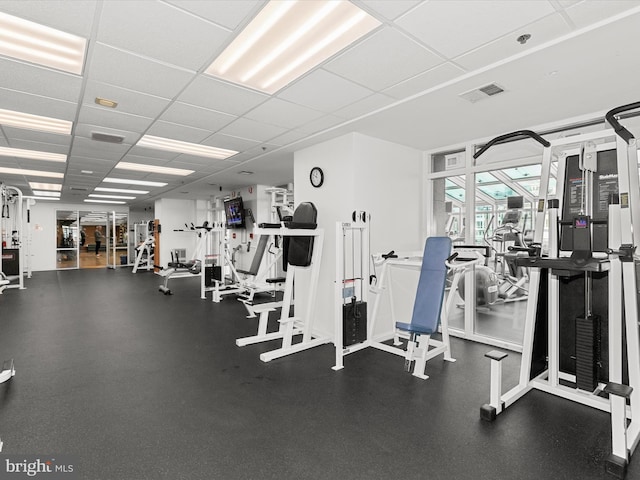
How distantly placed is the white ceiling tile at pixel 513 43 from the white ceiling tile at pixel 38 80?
125 inches

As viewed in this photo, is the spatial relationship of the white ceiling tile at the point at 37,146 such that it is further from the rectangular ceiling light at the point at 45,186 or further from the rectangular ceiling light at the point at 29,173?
the rectangular ceiling light at the point at 45,186

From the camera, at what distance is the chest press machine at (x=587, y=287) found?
2.30m

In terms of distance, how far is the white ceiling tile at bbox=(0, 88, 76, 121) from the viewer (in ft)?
10.4

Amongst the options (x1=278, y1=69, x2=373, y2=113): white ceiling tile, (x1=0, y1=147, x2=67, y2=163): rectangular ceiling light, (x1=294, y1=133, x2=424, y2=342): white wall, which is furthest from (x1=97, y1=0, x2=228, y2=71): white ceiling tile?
(x1=0, y1=147, x2=67, y2=163): rectangular ceiling light

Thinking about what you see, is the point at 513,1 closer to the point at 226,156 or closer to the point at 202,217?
the point at 226,156

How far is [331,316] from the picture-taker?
440 cm

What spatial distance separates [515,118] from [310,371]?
349cm

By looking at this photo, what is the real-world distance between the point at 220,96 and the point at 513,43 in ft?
7.96

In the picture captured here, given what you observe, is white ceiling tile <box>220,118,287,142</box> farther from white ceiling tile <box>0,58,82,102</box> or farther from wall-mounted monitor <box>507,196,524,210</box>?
wall-mounted monitor <box>507,196,524,210</box>

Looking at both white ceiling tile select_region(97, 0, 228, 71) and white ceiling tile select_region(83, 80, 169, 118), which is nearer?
white ceiling tile select_region(97, 0, 228, 71)

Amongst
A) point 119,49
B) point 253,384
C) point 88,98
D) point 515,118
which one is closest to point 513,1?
point 515,118

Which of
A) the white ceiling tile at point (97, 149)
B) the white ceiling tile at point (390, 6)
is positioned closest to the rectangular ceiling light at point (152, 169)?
the white ceiling tile at point (97, 149)

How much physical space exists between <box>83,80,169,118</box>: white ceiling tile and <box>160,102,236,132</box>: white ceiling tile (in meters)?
0.11

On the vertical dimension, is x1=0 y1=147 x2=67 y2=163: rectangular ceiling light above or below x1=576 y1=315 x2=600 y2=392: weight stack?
above
